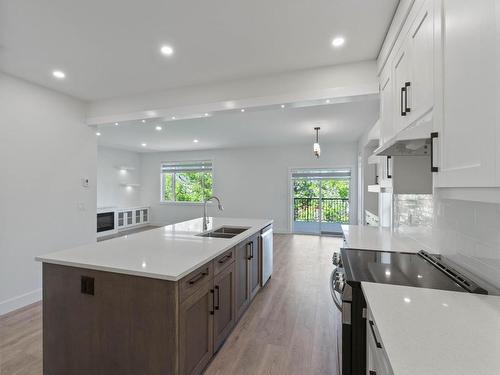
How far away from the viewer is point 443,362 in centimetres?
66

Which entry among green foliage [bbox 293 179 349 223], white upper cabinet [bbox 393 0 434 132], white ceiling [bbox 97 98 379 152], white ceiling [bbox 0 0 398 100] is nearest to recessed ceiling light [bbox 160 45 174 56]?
white ceiling [bbox 0 0 398 100]

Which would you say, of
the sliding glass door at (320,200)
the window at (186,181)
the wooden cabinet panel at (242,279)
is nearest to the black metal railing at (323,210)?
the sliding glass door at (320,200)

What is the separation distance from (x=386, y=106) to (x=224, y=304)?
225 centimetres

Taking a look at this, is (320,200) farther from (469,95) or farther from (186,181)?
(469,95)

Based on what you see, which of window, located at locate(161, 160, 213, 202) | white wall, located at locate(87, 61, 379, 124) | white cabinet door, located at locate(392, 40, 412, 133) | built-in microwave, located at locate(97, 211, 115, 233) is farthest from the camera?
window, located at locate(161, 160, 213, 202)

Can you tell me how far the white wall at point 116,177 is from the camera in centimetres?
698

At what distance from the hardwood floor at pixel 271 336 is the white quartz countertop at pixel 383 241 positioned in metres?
0.92

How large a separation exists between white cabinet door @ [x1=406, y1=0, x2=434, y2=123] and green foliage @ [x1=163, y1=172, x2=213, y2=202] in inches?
271

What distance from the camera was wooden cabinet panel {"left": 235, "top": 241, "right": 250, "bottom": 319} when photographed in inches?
91.7

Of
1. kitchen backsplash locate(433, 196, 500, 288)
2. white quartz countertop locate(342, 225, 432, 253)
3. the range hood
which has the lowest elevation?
white quartz countertop locate(342, 225, 432, 253)

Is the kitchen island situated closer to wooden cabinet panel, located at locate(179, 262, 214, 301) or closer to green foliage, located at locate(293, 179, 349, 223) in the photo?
wooden cabinet panel, located at locate(179, 262, 214, 301)

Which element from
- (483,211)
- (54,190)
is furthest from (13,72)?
(483,211)

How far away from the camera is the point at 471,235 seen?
1290mm

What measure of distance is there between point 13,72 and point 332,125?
189 inches
